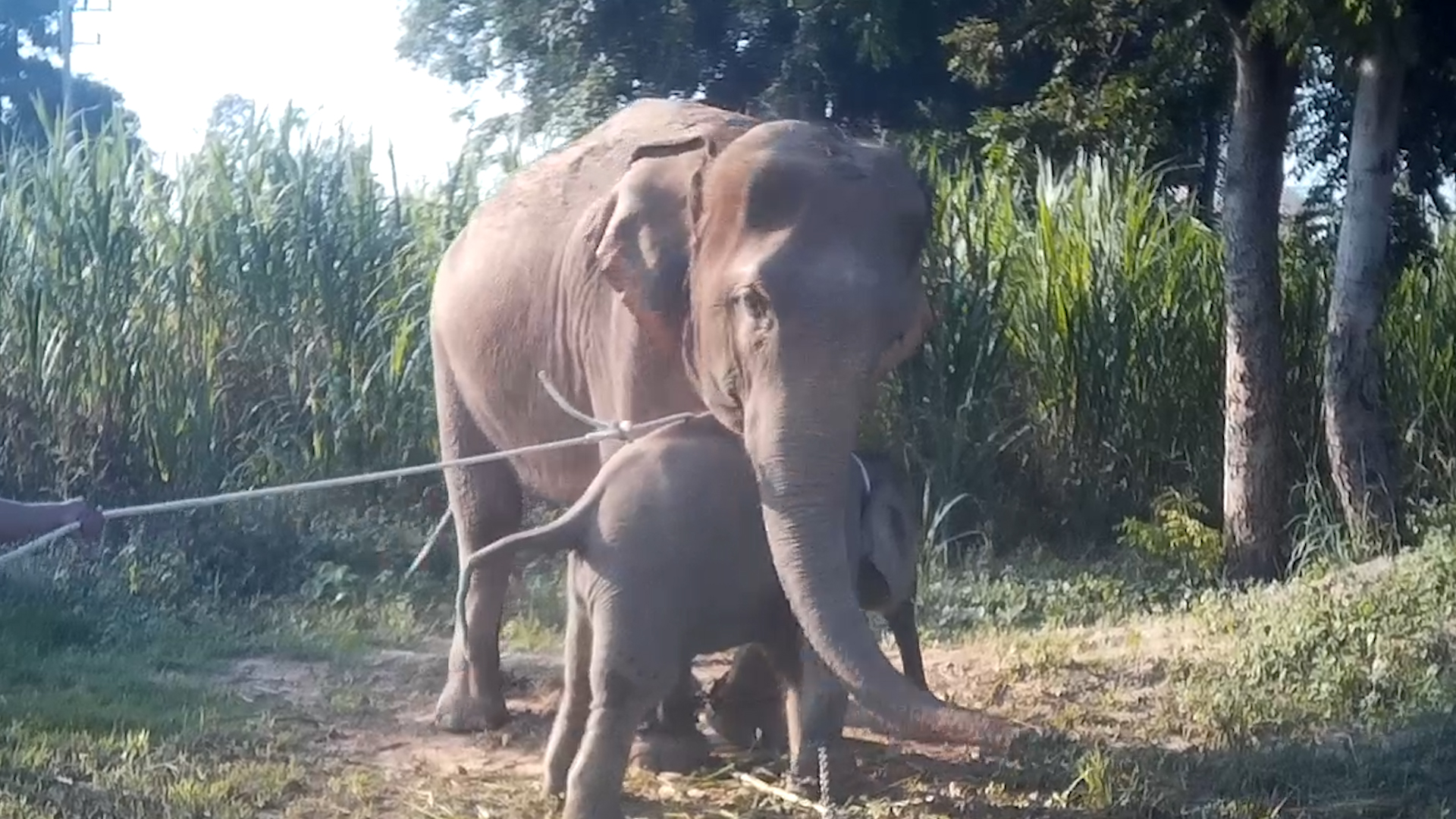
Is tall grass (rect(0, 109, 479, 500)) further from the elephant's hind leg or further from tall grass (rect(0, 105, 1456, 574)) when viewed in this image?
the elephant's hind leg

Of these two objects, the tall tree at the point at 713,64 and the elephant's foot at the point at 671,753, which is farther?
the tall tree at the point at 713,64

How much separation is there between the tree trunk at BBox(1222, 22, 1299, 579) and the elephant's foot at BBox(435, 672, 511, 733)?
12.4 ft

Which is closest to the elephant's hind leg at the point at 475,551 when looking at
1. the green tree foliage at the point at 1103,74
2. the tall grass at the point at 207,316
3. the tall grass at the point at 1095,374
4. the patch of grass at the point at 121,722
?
the patch of grass at the point at 121,722

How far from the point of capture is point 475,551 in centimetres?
632

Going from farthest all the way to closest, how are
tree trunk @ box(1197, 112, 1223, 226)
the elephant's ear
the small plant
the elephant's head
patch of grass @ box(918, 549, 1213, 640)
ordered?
tree trunk @ box(1197, 112, 1223, 226)
the small plant
patch of grass @ box(918, 549, 1213, 640)
the elephant's ear
the elephant's head

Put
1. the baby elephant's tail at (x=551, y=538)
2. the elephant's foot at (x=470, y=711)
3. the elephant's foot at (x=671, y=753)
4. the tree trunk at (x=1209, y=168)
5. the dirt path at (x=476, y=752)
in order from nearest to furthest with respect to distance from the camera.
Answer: the baby elephant's tail at (x=551, y=538) < the dirt path at (x=476, y=752) < the elephant's foot at (x=671, y=753) < the elephant's foot at (x=470, y=711) < the tree trunk at (x=1209, y=168)

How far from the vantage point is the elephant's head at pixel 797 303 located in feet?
13.3

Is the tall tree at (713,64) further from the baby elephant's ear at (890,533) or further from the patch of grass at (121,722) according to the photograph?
the baby elephant's ear at (890,533)

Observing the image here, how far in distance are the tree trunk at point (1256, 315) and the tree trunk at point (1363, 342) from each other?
0.31 meters

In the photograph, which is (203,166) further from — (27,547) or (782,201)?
(782,201)

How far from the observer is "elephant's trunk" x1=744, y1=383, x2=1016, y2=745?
153 inches

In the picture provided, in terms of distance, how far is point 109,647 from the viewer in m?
6.95

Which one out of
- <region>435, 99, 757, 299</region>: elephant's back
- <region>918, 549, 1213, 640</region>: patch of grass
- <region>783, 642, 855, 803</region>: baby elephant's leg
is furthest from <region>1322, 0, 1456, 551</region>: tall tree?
<region>783, 642, 855, 803</region>: baby elephant's leg

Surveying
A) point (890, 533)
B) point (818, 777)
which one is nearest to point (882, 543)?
point (890, 533)
